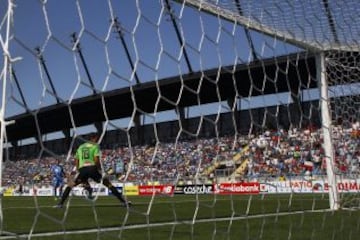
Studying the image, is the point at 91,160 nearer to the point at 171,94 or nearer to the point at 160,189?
the point at 171,94

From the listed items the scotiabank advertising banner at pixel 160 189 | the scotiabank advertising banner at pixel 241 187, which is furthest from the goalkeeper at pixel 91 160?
the scotiabank advertising banner at pixel 241 187

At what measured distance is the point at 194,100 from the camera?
357 cm

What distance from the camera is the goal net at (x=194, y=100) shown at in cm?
244

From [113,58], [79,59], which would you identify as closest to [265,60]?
[113,58]

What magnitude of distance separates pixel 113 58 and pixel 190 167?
184 centimetres

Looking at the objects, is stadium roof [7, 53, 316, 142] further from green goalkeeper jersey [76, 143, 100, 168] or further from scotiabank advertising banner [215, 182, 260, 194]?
scotiabank advertising banner [215, 182, 260, 194]

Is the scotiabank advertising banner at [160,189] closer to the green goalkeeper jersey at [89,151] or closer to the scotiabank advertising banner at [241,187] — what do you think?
the green goalkeeper jersey at [89,151]

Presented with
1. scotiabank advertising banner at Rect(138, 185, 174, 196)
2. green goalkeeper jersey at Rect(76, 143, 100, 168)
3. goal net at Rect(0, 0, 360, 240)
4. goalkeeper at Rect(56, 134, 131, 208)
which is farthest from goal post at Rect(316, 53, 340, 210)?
green goalkeeper jersey at Rect(76, 143, 100, 168)

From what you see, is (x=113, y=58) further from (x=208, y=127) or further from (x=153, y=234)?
(x=153, y=234)

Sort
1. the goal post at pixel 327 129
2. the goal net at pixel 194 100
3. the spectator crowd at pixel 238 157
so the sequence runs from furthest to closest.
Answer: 1. the goal post at pixel 327 129
2. the spectator crowd at pixel 238 157
3. the goal net at pixel 194 100

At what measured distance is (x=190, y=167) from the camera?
14.5 ft

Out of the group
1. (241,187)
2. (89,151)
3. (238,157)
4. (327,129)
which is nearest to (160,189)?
(238,157)

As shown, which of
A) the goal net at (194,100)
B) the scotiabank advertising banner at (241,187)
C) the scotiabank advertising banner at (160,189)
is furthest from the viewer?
the scotiabank advertising banner at (241,187)

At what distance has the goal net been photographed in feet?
8.00
